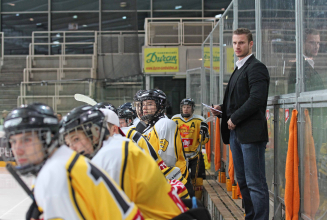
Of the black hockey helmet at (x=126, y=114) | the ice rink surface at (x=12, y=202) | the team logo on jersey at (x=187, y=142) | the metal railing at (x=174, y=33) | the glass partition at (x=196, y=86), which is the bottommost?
the ice rink surface at (x=12, y=202)

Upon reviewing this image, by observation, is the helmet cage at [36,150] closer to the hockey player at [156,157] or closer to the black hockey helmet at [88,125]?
the black hockey helmet at [88,125]

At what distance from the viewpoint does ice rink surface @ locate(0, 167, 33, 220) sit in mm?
4379

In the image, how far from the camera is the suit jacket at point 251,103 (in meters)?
2.62

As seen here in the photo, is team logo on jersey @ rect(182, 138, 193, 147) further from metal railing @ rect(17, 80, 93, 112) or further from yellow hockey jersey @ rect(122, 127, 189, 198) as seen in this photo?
metal railing @ rect(17, 80, 93, 112)

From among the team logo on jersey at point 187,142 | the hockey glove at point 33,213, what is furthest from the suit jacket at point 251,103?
the team logo on jersey at point 187,142

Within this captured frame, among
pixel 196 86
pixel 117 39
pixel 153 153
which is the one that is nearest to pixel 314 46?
pixel 153 153

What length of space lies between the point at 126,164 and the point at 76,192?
0.39 metres

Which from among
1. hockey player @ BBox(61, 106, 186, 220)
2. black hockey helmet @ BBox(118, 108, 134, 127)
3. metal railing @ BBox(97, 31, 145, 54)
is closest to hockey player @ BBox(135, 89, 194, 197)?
black hockey helmet @ BBox(118, 108, 134, 127)

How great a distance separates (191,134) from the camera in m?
5.70

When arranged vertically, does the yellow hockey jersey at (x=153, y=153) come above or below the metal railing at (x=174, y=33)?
below

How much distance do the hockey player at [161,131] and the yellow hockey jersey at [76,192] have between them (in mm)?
1848

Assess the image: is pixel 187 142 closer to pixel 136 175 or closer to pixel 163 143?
pixel 163 143

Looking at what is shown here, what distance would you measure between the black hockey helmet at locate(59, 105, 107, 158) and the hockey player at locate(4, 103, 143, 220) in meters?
0.23

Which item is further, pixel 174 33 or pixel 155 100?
pixel 174 33
